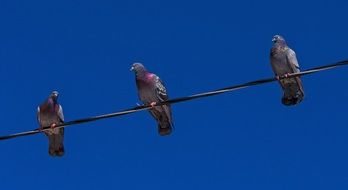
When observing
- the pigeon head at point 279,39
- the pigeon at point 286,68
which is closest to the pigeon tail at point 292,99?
the pigeon at point 286,68

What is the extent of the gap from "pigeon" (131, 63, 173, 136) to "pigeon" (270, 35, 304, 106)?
7.86 feet

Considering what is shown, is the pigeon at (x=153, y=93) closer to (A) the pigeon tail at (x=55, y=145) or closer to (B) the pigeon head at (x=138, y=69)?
(B) the pigeon head at (x=138, y=69)

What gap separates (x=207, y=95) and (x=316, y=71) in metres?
1.50

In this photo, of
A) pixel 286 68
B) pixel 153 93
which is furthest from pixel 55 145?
pixel 286 68

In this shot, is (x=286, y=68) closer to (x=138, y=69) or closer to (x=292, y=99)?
(x=292, y=99)

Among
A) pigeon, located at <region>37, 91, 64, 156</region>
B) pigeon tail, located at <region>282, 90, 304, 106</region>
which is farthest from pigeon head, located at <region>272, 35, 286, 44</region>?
pigeon, located at <region>37, 91, 64, 156</region>

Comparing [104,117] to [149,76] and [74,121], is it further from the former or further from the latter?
[149,76]

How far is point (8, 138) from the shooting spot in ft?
38.0

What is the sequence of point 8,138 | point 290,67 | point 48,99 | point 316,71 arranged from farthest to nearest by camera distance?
point 48,99, point 290,67, point 8,138, point 316,71

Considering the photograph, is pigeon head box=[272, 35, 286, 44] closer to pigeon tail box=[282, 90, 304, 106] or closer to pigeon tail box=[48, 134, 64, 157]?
pigeon tail box=[282, 90, 304, 106]

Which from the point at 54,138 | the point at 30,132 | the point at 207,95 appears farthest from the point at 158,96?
the point at 207,95

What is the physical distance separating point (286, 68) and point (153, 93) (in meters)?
2.84

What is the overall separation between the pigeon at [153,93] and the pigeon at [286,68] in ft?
7.86

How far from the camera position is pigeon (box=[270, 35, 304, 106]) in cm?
1460
